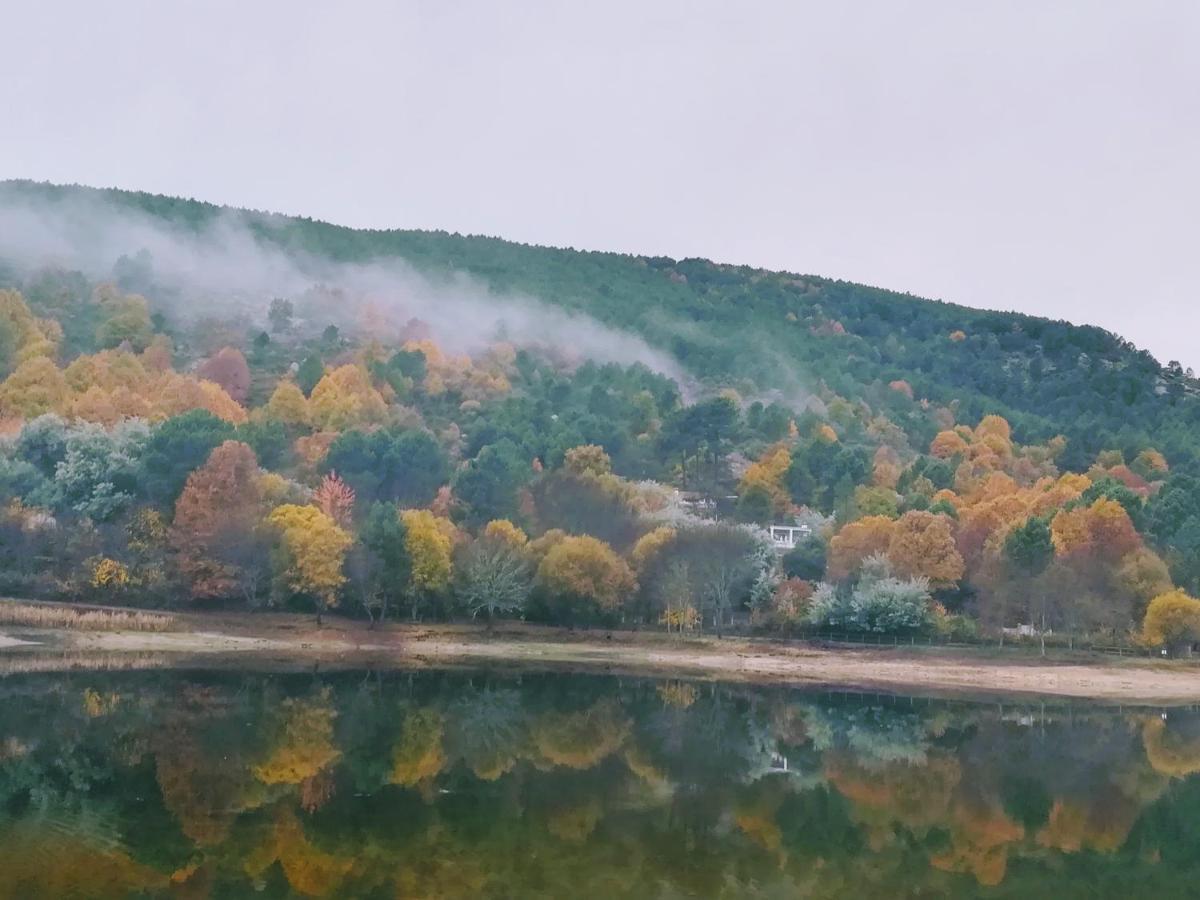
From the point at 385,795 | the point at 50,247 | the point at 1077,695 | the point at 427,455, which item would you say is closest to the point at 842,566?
the point at 1077,695

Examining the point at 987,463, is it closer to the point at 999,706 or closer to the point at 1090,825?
the point at 999,706

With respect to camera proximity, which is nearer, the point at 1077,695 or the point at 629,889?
the point at 629,889

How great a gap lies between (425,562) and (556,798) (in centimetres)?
4754

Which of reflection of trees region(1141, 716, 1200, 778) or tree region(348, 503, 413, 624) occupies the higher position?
reflection of trees region(1141, 716, 1200, 778)

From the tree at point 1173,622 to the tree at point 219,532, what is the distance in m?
53.9

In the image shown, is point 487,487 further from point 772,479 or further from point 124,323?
point 124,323

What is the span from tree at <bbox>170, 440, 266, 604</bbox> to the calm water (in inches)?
878

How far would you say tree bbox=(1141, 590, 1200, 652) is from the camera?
71250mm

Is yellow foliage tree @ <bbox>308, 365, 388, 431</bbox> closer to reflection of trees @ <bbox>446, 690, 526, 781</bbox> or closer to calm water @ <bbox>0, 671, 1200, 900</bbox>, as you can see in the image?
calm water @ <bbox>0, 671, 1200, 900</bbox>

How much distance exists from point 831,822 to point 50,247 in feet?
541

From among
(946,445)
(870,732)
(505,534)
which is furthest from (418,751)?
(946,445)

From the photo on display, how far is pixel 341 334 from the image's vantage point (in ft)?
544

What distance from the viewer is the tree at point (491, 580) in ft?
252

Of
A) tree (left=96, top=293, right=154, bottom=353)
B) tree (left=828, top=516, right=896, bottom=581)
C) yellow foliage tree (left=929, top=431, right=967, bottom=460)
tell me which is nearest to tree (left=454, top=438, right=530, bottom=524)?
tree (left=828, top=516, right=896, bottom=581)
